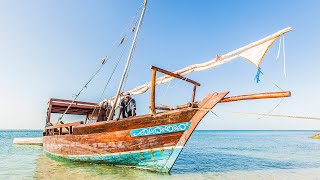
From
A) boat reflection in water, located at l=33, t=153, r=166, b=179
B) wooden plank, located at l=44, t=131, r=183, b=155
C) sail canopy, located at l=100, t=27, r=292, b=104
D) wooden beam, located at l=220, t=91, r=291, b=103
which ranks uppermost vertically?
sail canopy, located at l=100, t=27, r=292, b=104

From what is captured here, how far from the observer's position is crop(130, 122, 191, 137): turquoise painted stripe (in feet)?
27.5

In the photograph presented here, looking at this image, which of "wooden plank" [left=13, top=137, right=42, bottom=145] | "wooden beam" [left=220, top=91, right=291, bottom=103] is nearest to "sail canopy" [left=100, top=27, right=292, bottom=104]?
"wooden beam" [left=220, top=91, right=291, bottom=103]

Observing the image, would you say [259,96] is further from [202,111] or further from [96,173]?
[96,173]

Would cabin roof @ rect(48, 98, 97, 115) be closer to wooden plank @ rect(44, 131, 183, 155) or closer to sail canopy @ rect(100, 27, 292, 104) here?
wooden plank @ rect(44, 131, 183, 155)

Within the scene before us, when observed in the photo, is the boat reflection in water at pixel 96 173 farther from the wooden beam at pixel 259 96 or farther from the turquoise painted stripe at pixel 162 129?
the wooden beam at pixel 259 96

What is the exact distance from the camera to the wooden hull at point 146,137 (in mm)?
8352

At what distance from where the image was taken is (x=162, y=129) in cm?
851

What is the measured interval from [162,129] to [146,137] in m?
0.67

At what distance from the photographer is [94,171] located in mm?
9523

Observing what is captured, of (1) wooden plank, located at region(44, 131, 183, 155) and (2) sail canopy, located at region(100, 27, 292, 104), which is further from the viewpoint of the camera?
(1) wooden plank, located at region(44, 131, 183, 155)

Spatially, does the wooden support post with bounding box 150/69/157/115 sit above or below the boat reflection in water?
above

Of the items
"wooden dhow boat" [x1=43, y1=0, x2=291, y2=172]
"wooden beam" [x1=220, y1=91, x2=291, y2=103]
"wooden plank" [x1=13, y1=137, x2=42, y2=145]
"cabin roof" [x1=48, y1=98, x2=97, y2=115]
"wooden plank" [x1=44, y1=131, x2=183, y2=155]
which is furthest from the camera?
"wooden plank" [x1=13, y1=137, x2=42, y2=145]

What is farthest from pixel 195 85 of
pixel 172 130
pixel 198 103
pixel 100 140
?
pixel 100 140

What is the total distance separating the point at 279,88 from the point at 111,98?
29.2 ft
